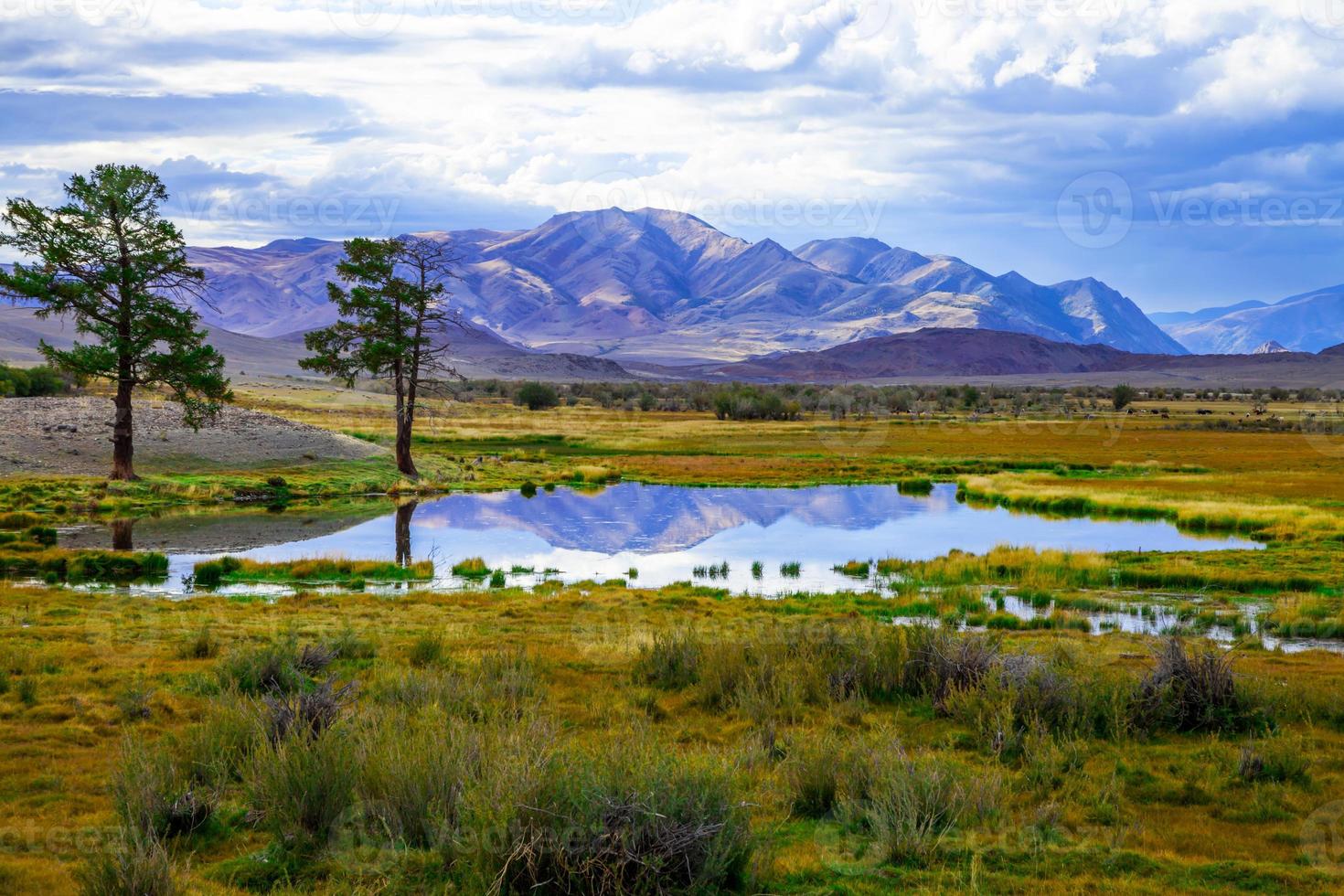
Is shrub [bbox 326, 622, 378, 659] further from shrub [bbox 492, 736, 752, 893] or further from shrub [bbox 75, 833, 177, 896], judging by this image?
shrub [bbox 492, 736, 752, 893]

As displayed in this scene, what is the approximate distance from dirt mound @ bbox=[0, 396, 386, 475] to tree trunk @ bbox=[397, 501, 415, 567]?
9.51 meters

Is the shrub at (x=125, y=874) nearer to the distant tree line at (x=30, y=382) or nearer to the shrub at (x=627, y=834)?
the shrub at (x=627, y=834)

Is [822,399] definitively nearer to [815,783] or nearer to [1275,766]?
[1275,766]

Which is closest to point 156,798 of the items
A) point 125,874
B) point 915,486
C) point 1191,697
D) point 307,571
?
point 125,874

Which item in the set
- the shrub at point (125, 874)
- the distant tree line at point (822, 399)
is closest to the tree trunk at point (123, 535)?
the shrub at point (125, 874)

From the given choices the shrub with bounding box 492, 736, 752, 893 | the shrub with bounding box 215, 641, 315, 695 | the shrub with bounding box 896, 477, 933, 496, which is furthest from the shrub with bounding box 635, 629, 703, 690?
the shrub with bounding box 896, 477, 933, 496

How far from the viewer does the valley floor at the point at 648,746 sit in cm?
617

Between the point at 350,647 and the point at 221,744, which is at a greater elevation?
the point at 221,744

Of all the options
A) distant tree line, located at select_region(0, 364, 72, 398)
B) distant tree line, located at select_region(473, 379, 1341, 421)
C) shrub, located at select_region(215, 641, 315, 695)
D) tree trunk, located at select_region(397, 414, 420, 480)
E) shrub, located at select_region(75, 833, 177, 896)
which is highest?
distant tree line, located at select_region(473, 379, 1341, 421)

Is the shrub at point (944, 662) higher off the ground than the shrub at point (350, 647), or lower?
higher

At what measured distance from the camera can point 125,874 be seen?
5.42 metres

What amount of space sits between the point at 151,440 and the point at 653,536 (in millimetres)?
22971

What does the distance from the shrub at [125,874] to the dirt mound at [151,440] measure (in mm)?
35386

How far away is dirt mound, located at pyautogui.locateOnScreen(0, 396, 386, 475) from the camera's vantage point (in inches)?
1457
